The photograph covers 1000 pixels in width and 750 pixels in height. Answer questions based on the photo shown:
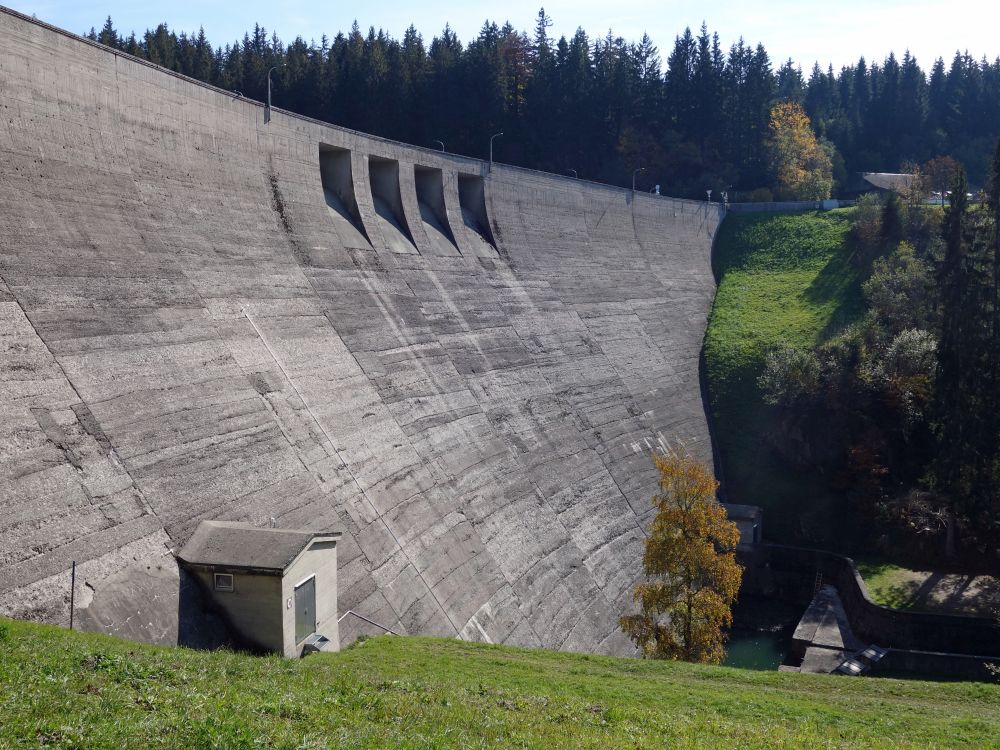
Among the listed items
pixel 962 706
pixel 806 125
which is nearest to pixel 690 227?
pixel 806 125

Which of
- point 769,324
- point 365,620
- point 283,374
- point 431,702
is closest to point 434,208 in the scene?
point 283,374

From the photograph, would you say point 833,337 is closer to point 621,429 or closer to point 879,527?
point 879,527

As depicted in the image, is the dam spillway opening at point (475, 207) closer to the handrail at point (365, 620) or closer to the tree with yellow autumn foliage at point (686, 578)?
the tree with yellow autumn foliage at point (686, 578)

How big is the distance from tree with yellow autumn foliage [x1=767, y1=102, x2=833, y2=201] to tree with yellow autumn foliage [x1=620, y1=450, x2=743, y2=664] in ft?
143

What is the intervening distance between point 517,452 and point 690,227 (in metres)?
27.1

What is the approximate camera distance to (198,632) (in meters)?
11.4

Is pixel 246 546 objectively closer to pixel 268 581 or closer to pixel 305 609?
pixel 268 581

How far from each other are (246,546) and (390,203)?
15.9m

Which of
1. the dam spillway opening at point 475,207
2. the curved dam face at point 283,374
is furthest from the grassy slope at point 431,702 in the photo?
the dam spillway opening at point 475,207

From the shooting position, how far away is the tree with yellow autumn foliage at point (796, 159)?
57094 millimetres

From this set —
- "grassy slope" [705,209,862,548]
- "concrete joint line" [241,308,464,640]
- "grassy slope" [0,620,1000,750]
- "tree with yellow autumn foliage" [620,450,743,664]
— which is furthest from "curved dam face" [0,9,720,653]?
"grassy slope" [705,209,862,548]

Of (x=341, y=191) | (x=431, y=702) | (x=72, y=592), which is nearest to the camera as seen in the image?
(x=431, y=702)

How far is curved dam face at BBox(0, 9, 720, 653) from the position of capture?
12.3 metres

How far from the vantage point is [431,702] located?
884 centimetres
